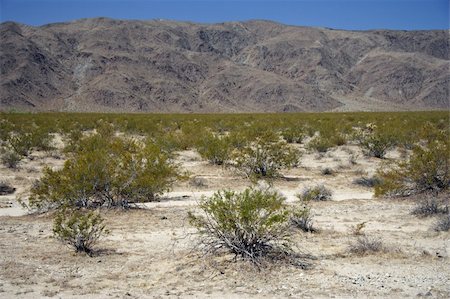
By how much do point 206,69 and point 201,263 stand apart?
122642mm

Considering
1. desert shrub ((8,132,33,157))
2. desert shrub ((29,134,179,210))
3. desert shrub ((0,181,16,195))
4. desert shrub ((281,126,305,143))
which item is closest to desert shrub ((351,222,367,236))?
desert shrub ((29,134,179,210))

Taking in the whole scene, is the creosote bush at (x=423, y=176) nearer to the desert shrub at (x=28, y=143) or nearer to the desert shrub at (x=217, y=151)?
the desert shrub at (x=217, y=151)

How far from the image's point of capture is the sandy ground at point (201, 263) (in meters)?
6.95

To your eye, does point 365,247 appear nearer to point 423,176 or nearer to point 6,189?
point 423,176

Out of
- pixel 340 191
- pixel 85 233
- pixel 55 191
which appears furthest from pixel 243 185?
pixel 85 233

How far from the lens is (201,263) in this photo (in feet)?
25.9

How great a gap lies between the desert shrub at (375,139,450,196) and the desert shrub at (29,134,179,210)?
6229 millimetres

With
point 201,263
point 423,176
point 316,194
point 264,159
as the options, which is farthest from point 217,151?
point 201,263

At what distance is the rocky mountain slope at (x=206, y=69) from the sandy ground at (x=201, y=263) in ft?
305

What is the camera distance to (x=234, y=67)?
12988 cm

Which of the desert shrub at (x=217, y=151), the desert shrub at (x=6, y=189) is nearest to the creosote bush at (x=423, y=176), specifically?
the desert shrub at (x=217, y=151)

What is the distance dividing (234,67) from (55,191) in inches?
4757

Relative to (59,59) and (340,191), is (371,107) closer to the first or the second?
(59,59)

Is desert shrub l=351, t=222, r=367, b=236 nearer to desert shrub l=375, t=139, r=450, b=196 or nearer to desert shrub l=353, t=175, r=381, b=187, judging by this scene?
desert shrub l=375, t=139, r=450, b=196
